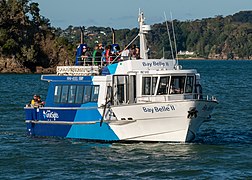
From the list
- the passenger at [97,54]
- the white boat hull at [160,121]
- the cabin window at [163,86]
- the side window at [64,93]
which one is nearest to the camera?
the white boat hull at [160,121]

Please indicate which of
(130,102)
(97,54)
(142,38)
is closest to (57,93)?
(97,54)

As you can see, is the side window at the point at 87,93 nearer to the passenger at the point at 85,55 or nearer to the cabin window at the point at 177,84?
the passenger at the point at 85,55

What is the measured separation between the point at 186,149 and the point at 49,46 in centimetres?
8490

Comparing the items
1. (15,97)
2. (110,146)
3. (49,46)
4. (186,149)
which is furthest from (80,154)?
(49,46)

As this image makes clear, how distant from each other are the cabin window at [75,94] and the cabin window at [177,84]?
9.85 feet

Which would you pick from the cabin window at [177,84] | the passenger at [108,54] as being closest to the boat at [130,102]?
the cabin window at [177,84]

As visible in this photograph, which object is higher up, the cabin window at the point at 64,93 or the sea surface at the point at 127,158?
the cabin window at the point at 64,93

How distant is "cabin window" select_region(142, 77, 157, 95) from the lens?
2573 cm

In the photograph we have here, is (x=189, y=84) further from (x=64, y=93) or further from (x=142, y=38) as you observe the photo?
(x=64, y=93)

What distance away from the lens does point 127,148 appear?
2522 centimetres

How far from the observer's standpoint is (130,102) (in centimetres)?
2628

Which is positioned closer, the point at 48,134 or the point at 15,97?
the point at 48,134

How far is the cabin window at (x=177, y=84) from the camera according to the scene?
2574 centimetres

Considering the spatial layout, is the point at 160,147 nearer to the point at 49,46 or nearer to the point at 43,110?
the point at 43,110
